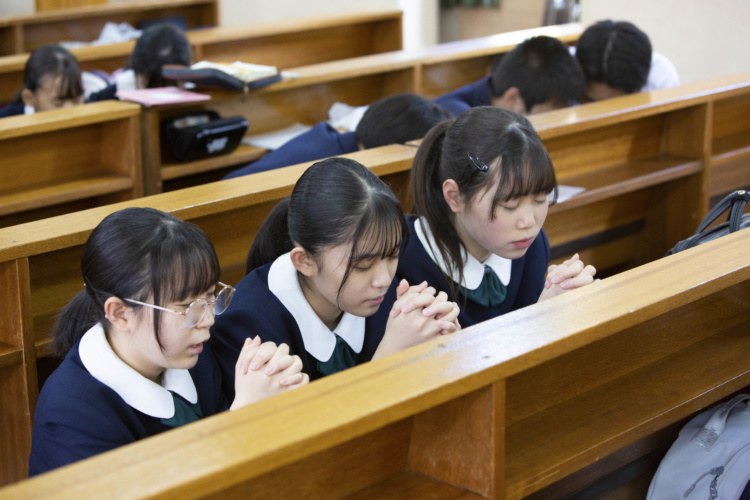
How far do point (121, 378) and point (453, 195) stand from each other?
31.5 inches

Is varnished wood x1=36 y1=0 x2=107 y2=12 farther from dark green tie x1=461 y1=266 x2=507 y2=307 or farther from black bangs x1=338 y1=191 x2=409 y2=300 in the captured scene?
black bangs x1=338 y1=191 x2=409 y2=300

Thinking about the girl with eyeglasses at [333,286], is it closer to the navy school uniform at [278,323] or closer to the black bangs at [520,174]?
the navy school uniform at [278,323]

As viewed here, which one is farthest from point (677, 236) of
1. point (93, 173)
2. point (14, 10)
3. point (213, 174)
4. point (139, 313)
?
point (14, 10)

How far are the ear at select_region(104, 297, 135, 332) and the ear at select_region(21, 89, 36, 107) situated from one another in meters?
2.52

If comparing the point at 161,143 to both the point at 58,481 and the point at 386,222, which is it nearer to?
the point at 386,222

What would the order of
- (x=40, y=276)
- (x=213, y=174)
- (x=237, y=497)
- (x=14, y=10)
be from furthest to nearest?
(x=14, y=10), (x=213, y=174), (x=40, y=276), (x=237, y=497)

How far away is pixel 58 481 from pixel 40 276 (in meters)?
1.10

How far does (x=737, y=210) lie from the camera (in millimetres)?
1786

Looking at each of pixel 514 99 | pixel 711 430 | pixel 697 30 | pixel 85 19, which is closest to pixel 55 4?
pixel 85 19

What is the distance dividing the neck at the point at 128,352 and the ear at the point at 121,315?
18 millimetres

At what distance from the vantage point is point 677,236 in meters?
3.00

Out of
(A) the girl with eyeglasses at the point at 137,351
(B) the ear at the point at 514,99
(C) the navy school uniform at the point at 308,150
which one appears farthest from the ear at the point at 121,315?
(B) the ear at the point at 514,99

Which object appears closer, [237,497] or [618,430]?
[237,497]

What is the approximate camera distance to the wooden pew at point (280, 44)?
4.07 meters
